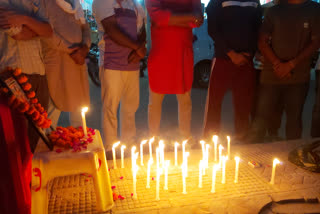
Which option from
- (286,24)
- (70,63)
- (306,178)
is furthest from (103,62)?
(306,178)

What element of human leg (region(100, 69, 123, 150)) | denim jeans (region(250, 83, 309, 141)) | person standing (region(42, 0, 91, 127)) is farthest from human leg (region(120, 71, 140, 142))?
denim jeans (region(250, 83, 309, 141))

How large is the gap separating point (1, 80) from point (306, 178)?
271cm

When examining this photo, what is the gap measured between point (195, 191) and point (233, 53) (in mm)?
1715

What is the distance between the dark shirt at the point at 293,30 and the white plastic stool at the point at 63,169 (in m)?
2.43

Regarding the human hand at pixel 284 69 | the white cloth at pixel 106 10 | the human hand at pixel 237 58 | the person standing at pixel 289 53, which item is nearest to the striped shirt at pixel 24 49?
the white cloth at pixel 106 10

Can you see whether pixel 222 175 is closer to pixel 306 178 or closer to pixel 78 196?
pixel 306 178

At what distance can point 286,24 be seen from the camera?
3.21m

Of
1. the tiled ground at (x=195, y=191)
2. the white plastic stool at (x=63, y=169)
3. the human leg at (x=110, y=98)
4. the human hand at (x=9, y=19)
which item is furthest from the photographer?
the human leg at (x=110, y=98)

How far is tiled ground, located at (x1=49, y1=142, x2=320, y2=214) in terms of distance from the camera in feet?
6.93

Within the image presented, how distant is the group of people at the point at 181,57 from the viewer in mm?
2980

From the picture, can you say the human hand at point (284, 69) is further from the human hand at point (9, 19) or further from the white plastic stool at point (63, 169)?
the human hand at point (9, 19)

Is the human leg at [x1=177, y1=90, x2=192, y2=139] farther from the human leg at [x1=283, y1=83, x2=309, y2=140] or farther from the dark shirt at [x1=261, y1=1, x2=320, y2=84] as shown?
the human leg at [x1=283, y1=83, x2=309, y2=140]

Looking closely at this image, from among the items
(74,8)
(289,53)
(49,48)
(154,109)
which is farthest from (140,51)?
(289,53)

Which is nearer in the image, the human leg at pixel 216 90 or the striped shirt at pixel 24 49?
the striped shirt at pixel 24 49
